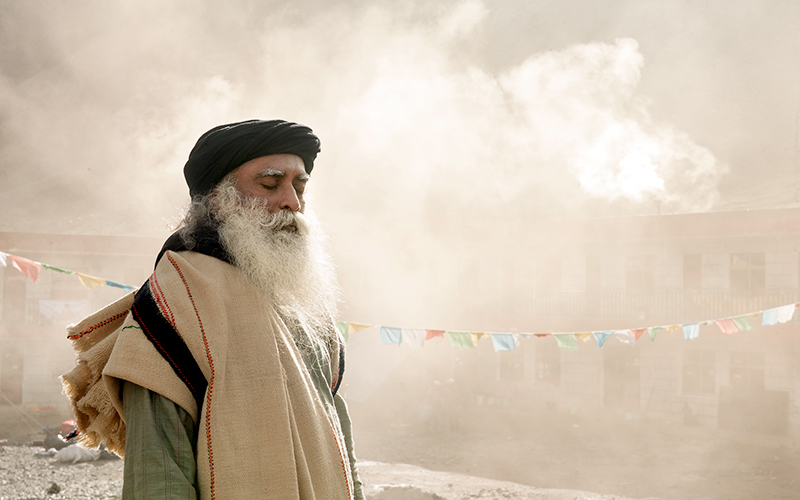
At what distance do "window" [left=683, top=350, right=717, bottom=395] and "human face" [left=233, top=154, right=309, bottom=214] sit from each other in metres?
19.5

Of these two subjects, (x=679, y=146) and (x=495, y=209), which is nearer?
(x=495, y=209)

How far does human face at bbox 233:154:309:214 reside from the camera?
1.94 meters

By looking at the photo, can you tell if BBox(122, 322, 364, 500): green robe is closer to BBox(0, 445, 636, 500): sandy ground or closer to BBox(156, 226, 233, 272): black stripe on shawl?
BBox(156, 226, 233, 272): black stripe on shawl

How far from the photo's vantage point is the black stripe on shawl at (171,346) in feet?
4.99

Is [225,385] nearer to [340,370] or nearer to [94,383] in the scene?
[94,383]

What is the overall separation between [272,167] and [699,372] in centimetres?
1960

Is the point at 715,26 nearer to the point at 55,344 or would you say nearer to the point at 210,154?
the point at 55,344

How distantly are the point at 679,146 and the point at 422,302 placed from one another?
3445 inches

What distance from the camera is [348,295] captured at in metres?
25.6

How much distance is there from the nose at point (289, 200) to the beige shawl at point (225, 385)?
0.89 ft

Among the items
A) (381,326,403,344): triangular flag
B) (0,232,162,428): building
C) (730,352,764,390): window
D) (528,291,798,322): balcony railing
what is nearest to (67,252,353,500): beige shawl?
(381,326,403,344): triangular flag

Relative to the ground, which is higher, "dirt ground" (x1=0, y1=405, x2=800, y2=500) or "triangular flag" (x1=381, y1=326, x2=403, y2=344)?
"triangular flag" (x1=381, y1=326, x2=403, y2=344)

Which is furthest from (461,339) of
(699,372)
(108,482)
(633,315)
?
(699,372)

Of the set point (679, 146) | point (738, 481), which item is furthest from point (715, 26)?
point (738, 481)
